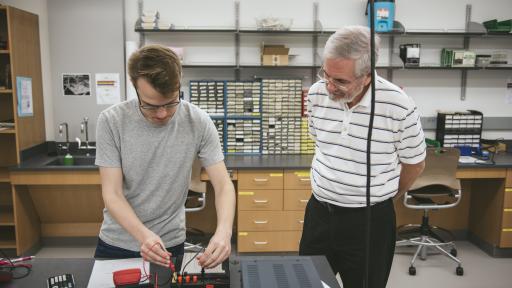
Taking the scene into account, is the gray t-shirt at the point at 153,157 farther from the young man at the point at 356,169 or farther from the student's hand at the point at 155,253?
the young man at the point at 356,169

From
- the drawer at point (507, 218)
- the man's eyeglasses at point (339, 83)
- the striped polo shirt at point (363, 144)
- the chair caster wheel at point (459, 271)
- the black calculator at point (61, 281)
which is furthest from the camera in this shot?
the drawer at point (507, 218)

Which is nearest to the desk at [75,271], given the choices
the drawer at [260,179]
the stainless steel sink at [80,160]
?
the drawer at [260,179]

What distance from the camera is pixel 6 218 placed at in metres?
3.26

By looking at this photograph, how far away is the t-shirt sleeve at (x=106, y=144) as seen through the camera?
129cm

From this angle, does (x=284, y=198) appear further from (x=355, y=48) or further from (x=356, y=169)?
(x=355, y=48)

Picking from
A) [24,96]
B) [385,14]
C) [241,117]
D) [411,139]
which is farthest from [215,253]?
[385,14]

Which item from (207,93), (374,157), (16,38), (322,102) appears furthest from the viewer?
(207,93)

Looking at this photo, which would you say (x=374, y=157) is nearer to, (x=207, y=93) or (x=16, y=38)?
(x=207, y=93)

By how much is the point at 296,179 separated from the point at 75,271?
7.05ft

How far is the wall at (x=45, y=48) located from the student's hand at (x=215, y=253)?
3.05 m

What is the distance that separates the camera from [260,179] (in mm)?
3141

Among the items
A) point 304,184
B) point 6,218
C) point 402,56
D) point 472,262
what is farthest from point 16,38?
point 472,262

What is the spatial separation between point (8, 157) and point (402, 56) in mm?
3552

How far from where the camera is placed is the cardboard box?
3.46 m
